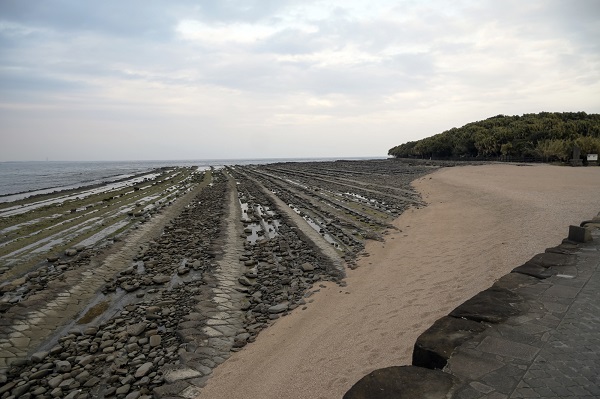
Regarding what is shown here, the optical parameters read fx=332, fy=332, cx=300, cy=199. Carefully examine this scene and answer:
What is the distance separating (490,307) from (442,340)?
51.2 inches

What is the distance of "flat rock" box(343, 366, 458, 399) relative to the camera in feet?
9.89

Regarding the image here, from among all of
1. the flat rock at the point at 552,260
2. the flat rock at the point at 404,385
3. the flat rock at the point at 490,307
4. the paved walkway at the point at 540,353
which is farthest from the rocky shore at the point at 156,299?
the flat rock at the point at 552,260

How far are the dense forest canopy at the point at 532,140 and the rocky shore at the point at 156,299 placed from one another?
140 feet

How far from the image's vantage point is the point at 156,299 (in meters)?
8.48

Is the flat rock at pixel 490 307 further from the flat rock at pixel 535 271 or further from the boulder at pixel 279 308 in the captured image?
the boulder at pixel 279 308

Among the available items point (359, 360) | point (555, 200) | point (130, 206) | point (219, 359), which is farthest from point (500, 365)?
point (130, 206)

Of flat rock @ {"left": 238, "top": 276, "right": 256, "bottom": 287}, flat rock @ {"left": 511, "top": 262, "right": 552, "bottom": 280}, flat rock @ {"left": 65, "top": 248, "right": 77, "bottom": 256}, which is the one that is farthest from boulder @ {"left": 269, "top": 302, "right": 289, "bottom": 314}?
flat rock @ {"left": 65, "top": 248, "right": 77, "bottom": 256}

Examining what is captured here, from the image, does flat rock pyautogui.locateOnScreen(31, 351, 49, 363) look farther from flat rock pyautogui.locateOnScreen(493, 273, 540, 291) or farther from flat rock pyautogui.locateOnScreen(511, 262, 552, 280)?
flat rock pyautogui.locateOnScreen(511, 262, 552, 280)

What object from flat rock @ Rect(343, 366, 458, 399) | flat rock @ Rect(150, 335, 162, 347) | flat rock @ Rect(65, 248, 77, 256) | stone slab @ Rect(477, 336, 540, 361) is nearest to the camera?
flat rock @ Rect(343, 366, 458, 399)

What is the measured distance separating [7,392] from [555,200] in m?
20.8

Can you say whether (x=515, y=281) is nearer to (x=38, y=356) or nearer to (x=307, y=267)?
(x=307, y=267)

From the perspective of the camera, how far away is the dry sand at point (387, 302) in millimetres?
5094

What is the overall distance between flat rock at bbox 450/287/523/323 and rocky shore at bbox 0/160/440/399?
153 inches

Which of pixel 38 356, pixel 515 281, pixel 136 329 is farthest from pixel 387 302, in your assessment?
pixel 38 356
